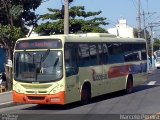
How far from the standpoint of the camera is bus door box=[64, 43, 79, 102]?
1738cm

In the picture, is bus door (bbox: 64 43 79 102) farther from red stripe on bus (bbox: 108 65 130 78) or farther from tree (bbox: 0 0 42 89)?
tree (bbox: 0 0 42 89)

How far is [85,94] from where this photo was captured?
18.8 m

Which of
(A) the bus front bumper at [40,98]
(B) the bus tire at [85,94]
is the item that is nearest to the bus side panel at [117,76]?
(B) the bus tire at [85,94]

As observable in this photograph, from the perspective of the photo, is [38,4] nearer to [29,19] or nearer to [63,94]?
[29,19]

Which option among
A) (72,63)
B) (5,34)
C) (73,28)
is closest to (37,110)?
(72,63)

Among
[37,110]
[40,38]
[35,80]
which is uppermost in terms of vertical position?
[40,38]

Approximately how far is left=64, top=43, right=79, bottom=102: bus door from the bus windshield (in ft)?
1.12

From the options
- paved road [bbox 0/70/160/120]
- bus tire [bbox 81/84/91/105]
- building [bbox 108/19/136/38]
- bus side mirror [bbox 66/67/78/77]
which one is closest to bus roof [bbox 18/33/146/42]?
bus side mirror [bbox 66/67/78/77]

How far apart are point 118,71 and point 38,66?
5775 mm

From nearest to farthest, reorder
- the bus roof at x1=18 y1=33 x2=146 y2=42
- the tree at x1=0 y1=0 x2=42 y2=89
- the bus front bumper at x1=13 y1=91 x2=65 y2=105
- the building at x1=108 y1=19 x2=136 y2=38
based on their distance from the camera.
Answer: the bus front bumper at x1=13 y1=91 x2=65 y2=105 → the bus roof at x1=18 y1=33 x2=146 y2=42 → the tree at x1=0 y1=0 x2=42 y2=89 → the building at x1=108 y1=19 x2=136 y2=38

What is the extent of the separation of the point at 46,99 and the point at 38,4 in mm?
13508

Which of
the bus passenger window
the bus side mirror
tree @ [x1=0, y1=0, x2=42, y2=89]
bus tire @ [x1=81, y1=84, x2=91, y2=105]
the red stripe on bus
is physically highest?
tree @ [x1=0, y1=0, x2=42, y2=89]

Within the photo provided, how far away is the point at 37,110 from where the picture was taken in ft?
57.5

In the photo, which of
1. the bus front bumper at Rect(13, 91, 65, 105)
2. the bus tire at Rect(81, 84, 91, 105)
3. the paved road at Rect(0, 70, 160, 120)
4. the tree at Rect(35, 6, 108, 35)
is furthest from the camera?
the tree at Rect(35, 6, 108, 35)
